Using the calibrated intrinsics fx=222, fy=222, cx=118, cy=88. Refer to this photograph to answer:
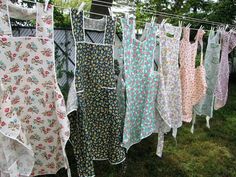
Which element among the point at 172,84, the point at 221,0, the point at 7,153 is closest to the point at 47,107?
the point at 7,153

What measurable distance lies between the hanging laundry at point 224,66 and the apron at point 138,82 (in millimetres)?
1188

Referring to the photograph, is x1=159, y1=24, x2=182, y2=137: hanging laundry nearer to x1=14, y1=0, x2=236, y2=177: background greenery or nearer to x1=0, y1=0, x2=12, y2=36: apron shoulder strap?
x1=14, y1=0, x2=236, y2=177: background greenery

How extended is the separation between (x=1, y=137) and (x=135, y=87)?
916mm

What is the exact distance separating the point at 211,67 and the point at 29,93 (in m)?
1.95

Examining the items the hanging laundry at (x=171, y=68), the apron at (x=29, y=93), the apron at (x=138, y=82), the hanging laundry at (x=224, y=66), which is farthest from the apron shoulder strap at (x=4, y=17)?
the hanging laundry at (x=224, y=66)

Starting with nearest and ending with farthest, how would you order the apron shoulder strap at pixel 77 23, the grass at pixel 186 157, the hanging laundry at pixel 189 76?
the apron shoulder strap at pixel 77 23
the hanging laundry at pixel 189 76
the grass at pixel 186 157

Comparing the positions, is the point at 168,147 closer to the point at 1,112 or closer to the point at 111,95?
the point at 111,95

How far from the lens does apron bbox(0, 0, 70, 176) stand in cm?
116

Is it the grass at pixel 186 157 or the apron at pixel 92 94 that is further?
the grass at pixel 186 157

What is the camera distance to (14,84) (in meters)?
1.26

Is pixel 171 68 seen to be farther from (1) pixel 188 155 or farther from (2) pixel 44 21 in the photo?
(1) pixel 188 155

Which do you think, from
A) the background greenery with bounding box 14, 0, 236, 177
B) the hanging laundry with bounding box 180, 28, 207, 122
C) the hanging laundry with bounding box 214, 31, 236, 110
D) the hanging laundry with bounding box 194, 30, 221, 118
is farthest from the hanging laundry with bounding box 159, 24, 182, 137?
the hanging laundry with bounding box 214, 31, 236, 110

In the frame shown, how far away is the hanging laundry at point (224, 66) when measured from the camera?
243cm

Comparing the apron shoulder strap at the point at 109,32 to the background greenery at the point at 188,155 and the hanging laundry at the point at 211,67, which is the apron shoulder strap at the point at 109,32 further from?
the hanging laundry at the point at 211,67
